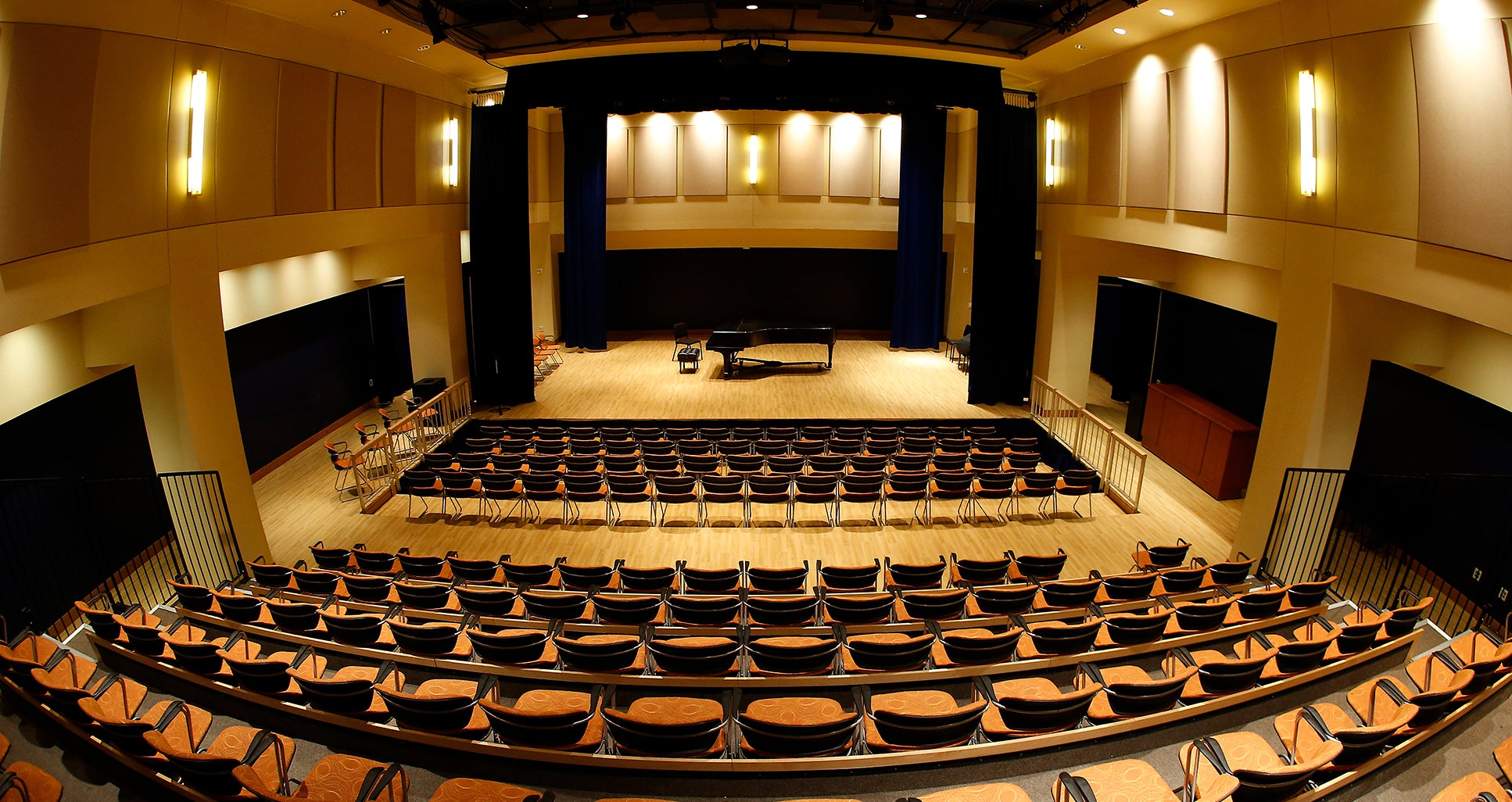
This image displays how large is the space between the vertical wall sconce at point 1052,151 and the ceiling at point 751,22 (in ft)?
5.54

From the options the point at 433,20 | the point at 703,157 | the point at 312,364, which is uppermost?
the point at 433,20

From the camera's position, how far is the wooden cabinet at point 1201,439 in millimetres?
11820

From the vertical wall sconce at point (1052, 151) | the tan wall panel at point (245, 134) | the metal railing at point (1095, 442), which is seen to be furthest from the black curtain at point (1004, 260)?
the tan wall panel at point (245, 134)

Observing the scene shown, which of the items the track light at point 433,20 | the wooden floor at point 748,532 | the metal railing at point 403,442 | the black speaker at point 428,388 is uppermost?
the track light at point 433,20

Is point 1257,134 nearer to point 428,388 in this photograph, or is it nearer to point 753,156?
point 753,156

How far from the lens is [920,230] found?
66.4ft

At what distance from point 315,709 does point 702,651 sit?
2443mm

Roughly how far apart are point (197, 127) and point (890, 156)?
15.1 m

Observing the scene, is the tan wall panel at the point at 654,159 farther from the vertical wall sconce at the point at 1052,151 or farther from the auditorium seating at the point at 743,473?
the vertical wall sconce at the point at 1052,151

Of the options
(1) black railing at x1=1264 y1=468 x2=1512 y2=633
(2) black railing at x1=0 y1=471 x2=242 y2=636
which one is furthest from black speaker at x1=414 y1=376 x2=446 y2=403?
(1) black railing at x1=1264 y1=468 x2=1512 y2=633

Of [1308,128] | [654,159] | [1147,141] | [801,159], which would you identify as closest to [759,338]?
[801,159]

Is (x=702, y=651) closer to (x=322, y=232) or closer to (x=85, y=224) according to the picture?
(x=85, y=224)

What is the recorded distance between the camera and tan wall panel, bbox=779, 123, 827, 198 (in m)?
19.9

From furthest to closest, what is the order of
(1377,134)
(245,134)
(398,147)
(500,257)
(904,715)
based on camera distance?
(500,257)
(398,147)
(245,134)
(1377,134)
(904,715)
